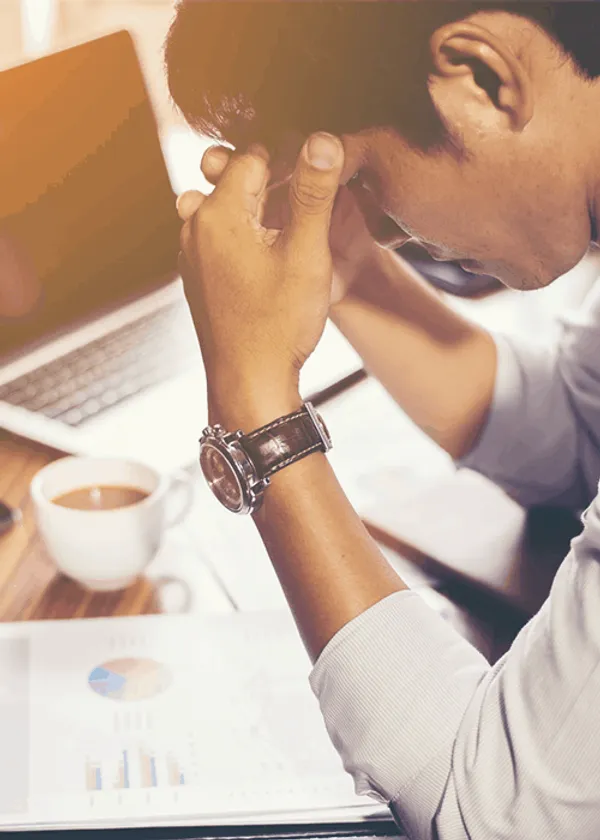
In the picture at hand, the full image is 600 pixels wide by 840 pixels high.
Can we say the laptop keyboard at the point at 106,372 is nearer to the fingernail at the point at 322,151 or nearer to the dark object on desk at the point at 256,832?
the fingernail at the point at 322,151

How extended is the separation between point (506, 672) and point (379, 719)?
3.1 inches

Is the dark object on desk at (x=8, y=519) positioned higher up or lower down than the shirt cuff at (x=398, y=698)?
higher up

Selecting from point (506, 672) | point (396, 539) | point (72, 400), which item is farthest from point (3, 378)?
point (506, 672)

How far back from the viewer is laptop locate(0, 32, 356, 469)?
0.68 m

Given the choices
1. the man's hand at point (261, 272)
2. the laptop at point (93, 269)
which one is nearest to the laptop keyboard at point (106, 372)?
the laptop at point (93, 269)

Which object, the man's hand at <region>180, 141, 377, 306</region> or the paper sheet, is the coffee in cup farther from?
the man's hand at <region>180, 141, 377, 306</region>

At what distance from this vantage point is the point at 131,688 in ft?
2.36

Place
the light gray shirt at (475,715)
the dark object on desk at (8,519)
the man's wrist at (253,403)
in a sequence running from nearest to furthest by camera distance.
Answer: the light gray shirt at (475,715) < the man's wrist at (253,403) < the dark object on desk at (8,519)

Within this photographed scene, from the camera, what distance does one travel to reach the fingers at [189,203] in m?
0.69

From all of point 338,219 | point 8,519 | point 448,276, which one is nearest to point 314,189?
point 338,219

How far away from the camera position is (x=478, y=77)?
58 centimetres

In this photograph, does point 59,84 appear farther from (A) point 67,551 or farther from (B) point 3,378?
(A) point 67,551

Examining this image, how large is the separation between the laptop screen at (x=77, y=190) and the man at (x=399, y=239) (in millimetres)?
37

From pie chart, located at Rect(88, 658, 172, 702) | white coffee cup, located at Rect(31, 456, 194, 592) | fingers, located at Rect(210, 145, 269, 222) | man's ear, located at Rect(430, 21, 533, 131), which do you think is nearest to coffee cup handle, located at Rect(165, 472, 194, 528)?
white coffee cup, located at Rect(31, 456, 194, 592)
